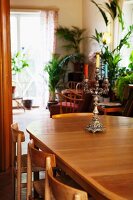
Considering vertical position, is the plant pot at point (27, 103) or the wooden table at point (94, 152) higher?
the wooden table at point (94, 152)

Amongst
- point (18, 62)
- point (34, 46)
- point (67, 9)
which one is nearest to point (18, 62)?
point (18, 62)

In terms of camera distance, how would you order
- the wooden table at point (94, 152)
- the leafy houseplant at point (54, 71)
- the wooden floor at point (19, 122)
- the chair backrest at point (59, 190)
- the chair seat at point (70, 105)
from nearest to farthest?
the chair backrest at point (59, 190)
the wooden table at point (94, 152)
the wooden floor at point (19, 122)
the chair seat at point (70, 105)
the leafy houseplant at point (54, 71)

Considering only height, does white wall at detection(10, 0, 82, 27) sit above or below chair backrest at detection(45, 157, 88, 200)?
above

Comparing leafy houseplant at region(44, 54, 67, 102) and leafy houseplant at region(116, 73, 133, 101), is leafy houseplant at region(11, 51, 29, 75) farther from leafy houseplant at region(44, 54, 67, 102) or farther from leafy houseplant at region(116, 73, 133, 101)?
leafy houseplant at region(116, 73, 133, 101)

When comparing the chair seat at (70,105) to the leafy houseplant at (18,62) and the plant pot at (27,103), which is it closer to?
the plant pot at (27,103)

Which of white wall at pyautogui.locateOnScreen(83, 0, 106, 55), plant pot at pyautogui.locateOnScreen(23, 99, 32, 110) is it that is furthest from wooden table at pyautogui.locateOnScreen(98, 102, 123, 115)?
plant pot at pyautogui.locateOnScreen(23, 99, 32, 110)

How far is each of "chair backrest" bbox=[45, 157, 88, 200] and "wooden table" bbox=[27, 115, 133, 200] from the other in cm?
16

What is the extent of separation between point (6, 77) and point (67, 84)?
16.5ft

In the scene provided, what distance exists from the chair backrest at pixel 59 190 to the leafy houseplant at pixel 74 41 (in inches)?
290

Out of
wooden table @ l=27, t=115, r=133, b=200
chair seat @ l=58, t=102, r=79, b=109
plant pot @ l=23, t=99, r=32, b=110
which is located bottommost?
plant pot @ l=23, t=99, r=32, b=110

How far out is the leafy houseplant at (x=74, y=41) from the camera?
8.89 metres

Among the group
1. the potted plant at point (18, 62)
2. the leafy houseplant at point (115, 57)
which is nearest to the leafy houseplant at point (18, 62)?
the potted plant at point (18, 62)

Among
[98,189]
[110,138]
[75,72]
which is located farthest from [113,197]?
[75,72]

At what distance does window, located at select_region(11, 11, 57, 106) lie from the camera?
8961 millimetres
